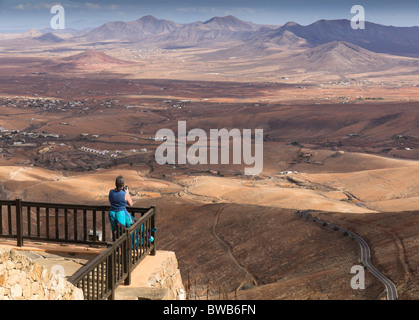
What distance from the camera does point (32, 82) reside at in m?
111

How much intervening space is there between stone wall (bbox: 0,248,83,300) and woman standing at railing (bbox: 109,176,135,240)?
9.15 feet

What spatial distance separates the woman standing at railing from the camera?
7227 millimetres

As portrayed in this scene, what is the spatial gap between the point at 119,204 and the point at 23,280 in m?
3.28

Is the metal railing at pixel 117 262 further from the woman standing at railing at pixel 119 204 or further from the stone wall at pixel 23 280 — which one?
the stone wall at pixel 23 280

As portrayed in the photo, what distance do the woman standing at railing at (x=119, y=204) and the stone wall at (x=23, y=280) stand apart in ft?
9.15

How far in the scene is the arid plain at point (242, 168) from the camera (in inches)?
563

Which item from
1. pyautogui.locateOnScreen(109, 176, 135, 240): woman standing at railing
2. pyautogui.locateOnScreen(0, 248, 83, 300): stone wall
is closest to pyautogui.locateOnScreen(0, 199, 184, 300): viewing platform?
pyautogui.locateOnScreen(109, 176, 135, 240): woman standing at railing

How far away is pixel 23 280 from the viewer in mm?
4035

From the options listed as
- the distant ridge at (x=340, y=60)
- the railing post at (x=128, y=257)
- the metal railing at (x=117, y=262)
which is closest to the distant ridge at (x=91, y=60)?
the distant ridge at (x=340, y=60)

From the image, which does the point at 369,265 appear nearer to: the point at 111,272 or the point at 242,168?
the point at 111,272

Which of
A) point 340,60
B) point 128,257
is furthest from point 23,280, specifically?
point 340,60

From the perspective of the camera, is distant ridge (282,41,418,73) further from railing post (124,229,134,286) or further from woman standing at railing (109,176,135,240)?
railing post (124,229,134,286)
